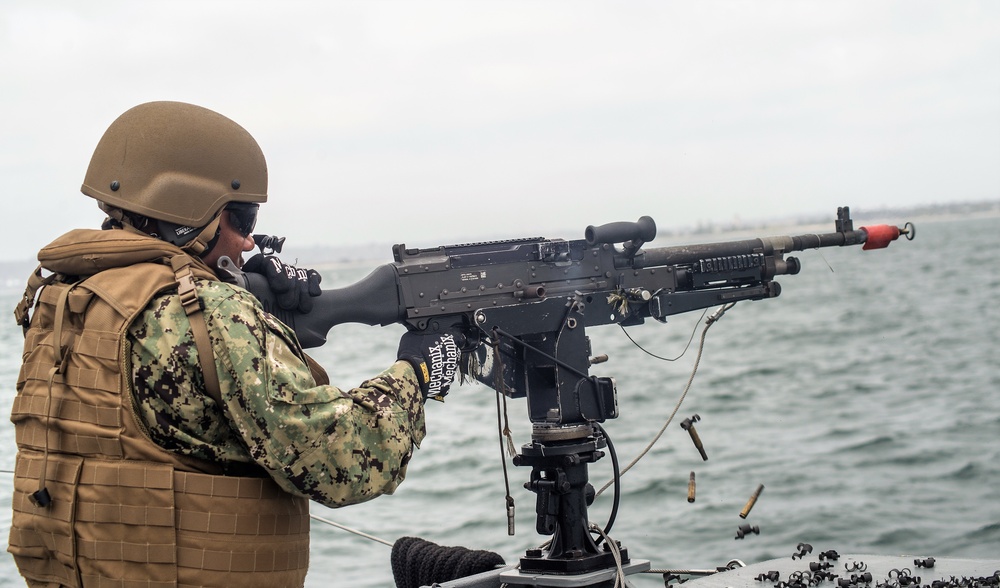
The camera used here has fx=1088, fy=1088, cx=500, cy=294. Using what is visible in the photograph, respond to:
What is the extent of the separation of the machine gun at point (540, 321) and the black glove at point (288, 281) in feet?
0.31

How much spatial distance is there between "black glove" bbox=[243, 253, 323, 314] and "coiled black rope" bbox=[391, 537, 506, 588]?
151 cm

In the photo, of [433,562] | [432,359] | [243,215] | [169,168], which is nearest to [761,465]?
[433,562]

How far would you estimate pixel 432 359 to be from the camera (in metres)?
3.92

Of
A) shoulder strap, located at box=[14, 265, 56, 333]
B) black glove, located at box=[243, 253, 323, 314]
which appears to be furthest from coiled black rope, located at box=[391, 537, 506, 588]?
shoulder strap, located at box=[14, 265, 56, 333]

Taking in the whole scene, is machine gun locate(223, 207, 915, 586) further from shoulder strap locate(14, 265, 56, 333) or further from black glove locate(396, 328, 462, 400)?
shoulder strap locate(14, 265, 56, 333)

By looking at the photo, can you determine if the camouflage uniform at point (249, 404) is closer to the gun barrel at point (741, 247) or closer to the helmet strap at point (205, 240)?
the helmet strap at point (205, 240)

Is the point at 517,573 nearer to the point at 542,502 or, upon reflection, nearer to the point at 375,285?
the point at 542,502

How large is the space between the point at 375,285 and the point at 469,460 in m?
8.57

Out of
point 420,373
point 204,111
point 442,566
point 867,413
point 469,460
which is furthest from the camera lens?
point 867,413

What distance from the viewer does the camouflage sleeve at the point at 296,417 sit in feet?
9.61

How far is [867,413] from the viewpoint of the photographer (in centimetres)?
1430

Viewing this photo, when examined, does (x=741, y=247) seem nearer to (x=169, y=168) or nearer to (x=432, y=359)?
(x=432, y=359)

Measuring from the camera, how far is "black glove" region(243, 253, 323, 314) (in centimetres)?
397

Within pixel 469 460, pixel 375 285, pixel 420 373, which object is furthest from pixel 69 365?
pixel 469 460
